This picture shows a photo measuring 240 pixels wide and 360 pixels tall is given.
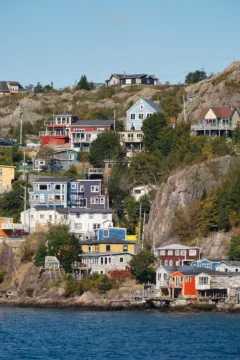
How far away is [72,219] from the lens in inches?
4289

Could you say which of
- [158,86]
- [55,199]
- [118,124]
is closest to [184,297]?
[55,199]

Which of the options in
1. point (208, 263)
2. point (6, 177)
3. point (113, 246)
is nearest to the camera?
point (208, 263)

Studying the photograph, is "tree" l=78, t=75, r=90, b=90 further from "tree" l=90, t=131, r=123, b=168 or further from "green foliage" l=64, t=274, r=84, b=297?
"green foliage" l=64, t=274, r=84, b=297

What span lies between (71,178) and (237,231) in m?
22.5

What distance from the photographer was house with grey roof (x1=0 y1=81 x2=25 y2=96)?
165m

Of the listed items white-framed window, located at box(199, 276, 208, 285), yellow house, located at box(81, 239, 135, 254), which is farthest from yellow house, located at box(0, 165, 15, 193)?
white-framed window, located at box(199, 276, 208, 285)

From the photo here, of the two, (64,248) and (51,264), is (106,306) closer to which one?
(51,264)

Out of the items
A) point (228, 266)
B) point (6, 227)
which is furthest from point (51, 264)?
point (228, 266)

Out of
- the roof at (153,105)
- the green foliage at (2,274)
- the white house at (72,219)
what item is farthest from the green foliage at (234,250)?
the roof at (153,105)

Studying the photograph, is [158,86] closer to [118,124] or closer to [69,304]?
[118,124]

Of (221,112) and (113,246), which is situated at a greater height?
(221,112)

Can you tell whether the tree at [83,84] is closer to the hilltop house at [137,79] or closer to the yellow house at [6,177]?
the hilltop house at [137,79]

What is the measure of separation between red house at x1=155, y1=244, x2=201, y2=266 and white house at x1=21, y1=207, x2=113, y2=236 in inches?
449

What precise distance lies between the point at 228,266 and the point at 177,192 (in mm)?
13170
